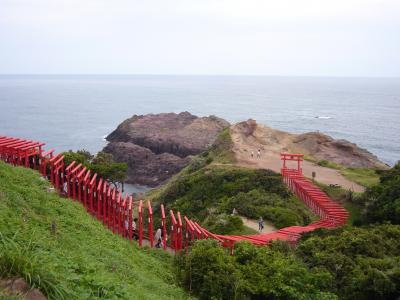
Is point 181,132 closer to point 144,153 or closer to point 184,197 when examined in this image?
point 144,153

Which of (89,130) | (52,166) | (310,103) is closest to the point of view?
(52,166)

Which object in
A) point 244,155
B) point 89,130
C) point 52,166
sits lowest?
point 89,130

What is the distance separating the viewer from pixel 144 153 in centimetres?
6781

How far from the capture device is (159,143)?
239 feet

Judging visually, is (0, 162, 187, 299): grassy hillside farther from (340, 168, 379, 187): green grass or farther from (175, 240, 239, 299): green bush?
(340, 168, 379, 187): green grass

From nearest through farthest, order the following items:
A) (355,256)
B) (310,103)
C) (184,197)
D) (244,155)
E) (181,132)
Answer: (355,256) < (184,197) < (244,155) < (181,132) < (310,103)

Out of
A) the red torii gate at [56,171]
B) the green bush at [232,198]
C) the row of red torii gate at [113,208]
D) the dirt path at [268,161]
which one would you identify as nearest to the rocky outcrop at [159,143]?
the dirt path at [268,161]

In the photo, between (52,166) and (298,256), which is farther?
(52,166)

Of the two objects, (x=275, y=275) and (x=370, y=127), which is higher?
(x=275, y=275)

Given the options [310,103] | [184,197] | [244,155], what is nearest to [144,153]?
[244,155]

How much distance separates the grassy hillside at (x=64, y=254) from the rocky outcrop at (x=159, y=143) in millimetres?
42983

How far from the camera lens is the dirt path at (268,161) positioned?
111 feet

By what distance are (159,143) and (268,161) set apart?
114ft

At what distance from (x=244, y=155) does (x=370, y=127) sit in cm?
7007
